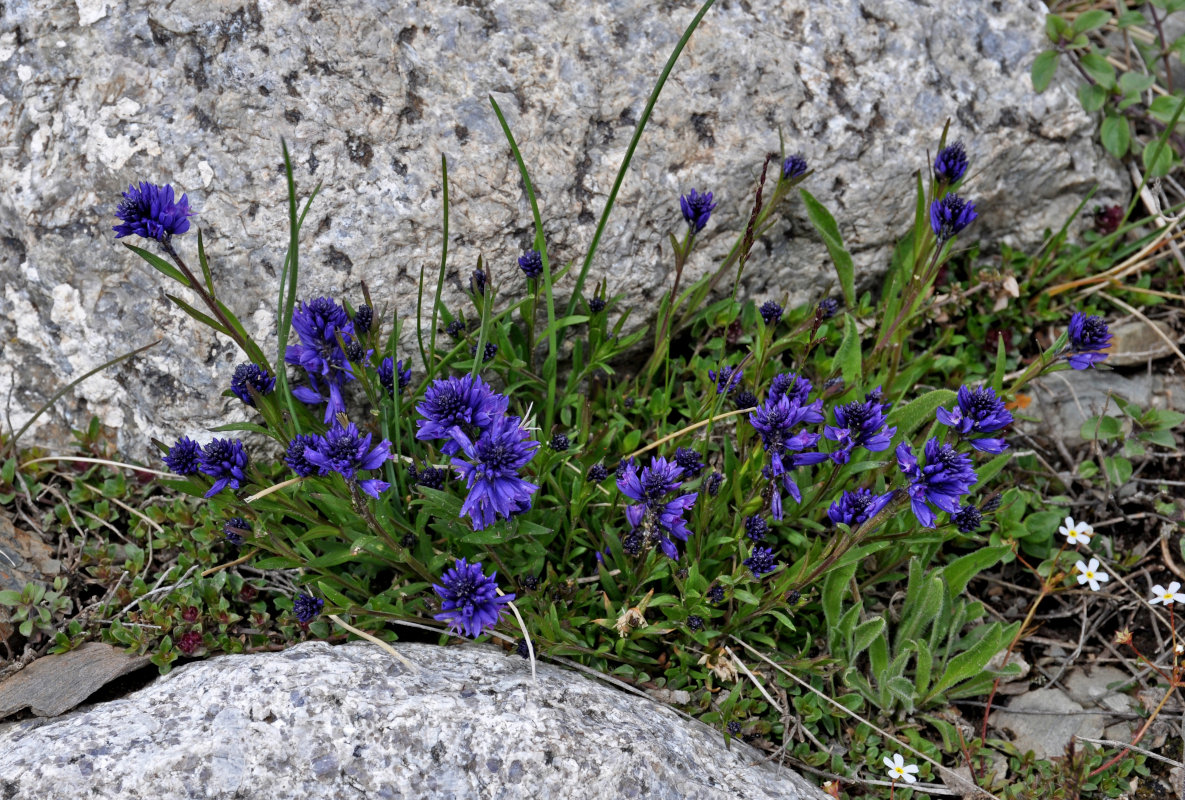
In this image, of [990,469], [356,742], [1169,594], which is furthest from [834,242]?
[356,742]

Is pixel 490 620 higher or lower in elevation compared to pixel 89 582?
lower

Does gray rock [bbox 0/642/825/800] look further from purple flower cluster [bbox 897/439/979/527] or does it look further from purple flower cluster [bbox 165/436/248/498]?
purple flower cluster [bbox 897/439/979/527]

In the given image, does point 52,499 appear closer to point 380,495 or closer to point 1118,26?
point 380,495

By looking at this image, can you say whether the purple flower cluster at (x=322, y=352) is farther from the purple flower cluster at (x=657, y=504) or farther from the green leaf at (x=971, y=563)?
the green leaf at (x=971, y=563)

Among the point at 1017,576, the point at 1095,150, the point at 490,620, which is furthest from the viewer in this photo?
the point at 1095,150

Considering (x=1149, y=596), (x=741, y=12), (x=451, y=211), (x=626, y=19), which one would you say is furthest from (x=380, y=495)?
(x=1149, y=596)

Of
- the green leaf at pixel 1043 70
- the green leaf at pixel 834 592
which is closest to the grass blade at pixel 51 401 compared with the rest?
the green leaf at pixel 834 592
